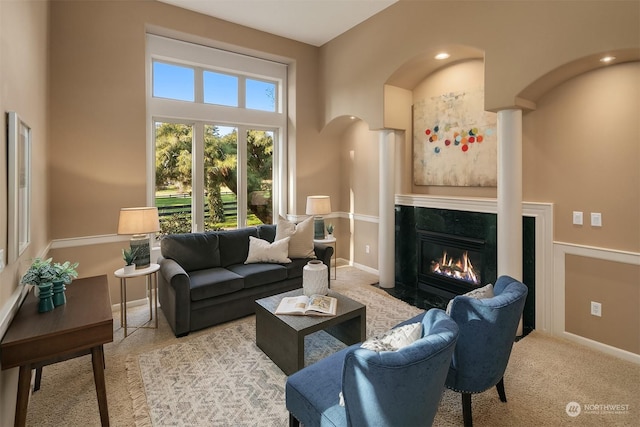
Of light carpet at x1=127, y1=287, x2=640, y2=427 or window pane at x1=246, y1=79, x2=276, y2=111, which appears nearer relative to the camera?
light carpet at x1=127, y1=287, x2=640, y2=427

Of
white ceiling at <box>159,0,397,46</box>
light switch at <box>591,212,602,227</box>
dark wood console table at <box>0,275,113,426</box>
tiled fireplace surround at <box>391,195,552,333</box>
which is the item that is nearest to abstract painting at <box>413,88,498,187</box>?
tiled fireplace surround at <box>391,195,552,333</box>

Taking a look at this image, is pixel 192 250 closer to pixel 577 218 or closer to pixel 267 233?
pixel 267 233

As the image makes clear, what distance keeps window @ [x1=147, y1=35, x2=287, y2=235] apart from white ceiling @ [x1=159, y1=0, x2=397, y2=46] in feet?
1.68

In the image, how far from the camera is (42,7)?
3090 mm

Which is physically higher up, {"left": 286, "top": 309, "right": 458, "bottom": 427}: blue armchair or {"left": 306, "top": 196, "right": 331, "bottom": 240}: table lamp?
{"left": 306, "top": 196, "right": 331, "bottom": 240}: table lamp

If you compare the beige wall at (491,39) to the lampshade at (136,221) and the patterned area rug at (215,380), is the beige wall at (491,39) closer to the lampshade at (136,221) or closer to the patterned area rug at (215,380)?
the patterned area rug at (215,380)

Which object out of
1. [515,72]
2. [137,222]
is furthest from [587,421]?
[137,222]

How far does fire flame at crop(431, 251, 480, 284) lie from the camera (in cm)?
398

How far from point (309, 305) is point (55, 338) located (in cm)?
163

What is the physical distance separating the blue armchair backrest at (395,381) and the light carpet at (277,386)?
0.93 meters

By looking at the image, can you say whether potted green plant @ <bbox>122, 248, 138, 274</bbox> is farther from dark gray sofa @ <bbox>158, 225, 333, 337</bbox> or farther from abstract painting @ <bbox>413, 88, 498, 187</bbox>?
abstract painting @ <bbox>413, 88, 498, 187</bbox>

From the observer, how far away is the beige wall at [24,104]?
6.09 feet

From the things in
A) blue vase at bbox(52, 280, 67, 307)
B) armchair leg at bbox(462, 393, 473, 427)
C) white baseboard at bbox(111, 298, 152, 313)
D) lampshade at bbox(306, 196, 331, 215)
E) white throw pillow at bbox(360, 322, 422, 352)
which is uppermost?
lampshade at bbox(306, 196, 331, 215)

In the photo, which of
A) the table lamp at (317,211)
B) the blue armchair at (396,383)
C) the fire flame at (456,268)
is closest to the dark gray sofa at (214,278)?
the table lamp at (317,211)
